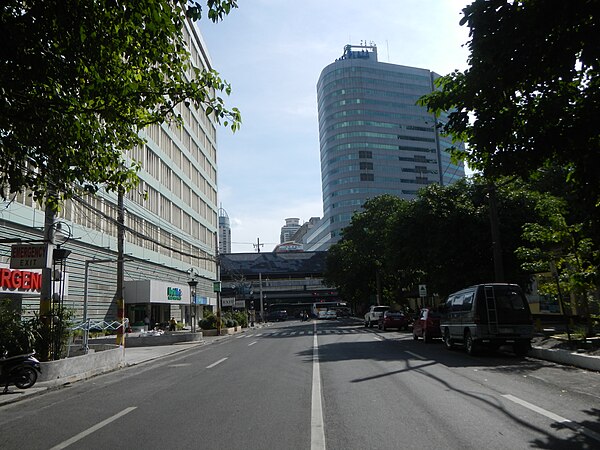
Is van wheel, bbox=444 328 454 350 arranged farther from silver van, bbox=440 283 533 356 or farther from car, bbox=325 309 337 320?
car, bbox=325 309 337 320

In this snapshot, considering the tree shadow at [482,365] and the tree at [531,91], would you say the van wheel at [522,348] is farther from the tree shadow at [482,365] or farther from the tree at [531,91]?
the tree at [531,91]

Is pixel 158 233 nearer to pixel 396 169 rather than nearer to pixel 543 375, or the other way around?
pixel 543 375

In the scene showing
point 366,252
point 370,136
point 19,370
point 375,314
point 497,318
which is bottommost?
point 19,370

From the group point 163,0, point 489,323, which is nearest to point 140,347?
point 489,323

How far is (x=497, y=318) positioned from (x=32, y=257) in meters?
14.2

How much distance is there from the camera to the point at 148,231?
40.9m

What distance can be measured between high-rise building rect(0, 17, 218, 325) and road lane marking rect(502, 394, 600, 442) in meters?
8.18

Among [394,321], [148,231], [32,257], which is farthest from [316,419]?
[148,231]

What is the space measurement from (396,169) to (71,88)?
134 meters

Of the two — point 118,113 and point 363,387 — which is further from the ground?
point 118,113

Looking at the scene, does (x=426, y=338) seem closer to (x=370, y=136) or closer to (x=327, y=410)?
(x=327, y=410)

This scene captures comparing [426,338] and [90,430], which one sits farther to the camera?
[426,338]

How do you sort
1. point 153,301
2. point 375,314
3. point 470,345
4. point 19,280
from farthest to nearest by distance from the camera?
1. point 375,314
2. point 153,301
3. point 19,280
4. point 470,345

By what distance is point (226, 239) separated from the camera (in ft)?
525
